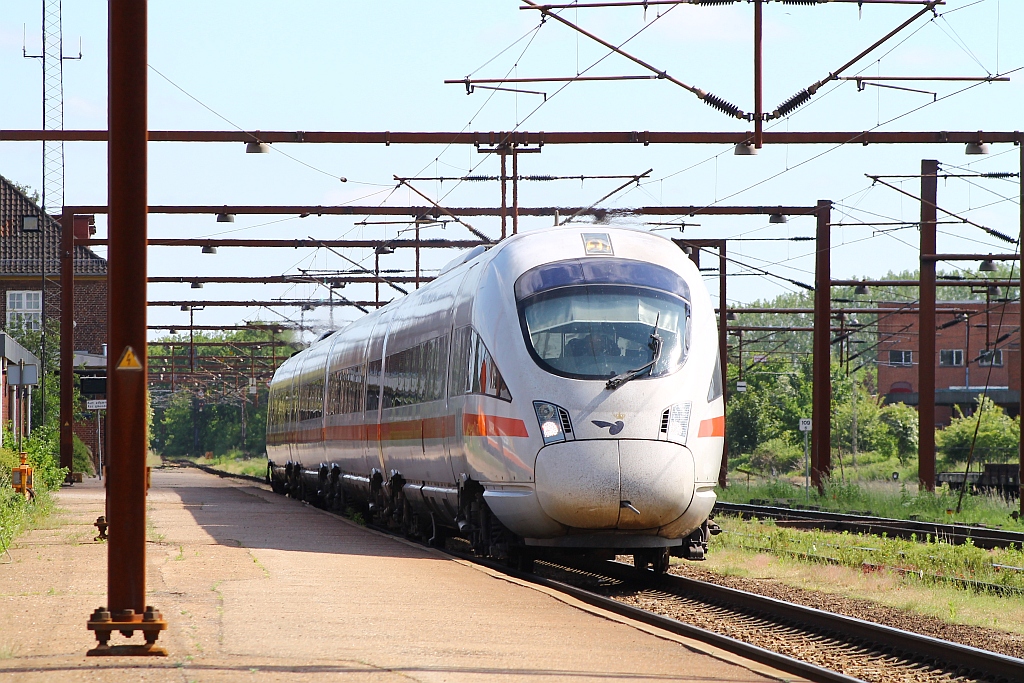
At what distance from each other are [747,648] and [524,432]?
13.7 feet

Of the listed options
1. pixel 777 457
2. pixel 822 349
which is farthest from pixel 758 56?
pixel 777 457

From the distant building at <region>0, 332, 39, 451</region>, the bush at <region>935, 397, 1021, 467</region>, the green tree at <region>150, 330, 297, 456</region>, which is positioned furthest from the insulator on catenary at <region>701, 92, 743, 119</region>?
the green tree at <region>150, 330, 297, 456</region>

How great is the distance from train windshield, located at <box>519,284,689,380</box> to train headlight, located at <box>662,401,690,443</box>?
1.25 feet

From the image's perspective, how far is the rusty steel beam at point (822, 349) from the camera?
101 feet

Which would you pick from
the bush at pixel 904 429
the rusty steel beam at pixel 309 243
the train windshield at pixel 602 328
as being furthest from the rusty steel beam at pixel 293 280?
the bush at pixel 904 429

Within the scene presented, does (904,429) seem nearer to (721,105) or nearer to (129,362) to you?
(721,105)

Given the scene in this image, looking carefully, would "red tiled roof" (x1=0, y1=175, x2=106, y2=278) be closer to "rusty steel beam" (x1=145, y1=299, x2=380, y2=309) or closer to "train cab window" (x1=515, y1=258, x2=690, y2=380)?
"rusty steel beam" (x1=145, y1=299, x2=380, y2=309)

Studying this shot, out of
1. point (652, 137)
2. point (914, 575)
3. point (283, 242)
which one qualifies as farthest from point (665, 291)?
point (283, 242)

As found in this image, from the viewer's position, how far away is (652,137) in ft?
74.6

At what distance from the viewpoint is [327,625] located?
997 centimetres

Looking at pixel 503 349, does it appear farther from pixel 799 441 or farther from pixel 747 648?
pixel 799 441

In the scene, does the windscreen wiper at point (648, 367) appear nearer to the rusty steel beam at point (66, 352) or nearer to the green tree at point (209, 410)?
the rusty steel beam at point (66, 352)

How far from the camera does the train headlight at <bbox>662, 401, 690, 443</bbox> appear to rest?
13133 millimetres

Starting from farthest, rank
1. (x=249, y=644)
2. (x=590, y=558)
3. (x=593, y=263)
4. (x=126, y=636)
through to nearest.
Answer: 1. (x=590, y=558)
2. (x=593, y=263)
3. (x=249, y=644)
4. (x=126, y=636)
